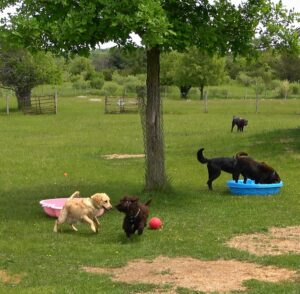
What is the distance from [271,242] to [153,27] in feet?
14.7

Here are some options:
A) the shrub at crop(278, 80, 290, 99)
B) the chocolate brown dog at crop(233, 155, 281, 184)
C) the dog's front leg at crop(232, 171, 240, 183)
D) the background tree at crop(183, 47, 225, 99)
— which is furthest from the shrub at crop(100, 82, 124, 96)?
the chocolate brown dog at crop(233, 155, 281, 184)

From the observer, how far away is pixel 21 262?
9.25 metres

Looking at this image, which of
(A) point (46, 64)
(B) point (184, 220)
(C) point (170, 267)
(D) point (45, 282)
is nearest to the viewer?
(D) point (45, 282)

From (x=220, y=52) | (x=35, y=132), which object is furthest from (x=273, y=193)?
(x=35, y=132)

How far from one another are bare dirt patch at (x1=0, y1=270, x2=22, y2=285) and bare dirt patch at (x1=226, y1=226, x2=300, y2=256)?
3615 millimetres

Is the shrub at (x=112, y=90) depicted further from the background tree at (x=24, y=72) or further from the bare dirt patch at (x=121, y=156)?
the bare dirt patch at (x=121, y=156)

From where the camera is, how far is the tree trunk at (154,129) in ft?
47.9

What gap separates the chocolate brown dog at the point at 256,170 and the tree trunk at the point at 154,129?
1948mm

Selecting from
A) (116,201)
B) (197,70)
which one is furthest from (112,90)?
(116,201)

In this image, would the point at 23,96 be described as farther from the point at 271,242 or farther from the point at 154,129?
the point at 271,242

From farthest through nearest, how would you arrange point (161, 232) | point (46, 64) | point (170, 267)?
point (46, 64)
point (161, 232)
point (170, 267)

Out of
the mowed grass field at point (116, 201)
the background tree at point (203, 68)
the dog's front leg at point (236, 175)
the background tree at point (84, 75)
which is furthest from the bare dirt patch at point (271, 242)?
the background tree at point (84, 75)

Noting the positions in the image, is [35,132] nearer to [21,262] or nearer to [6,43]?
[6,43]

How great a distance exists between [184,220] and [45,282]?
4.65 m
